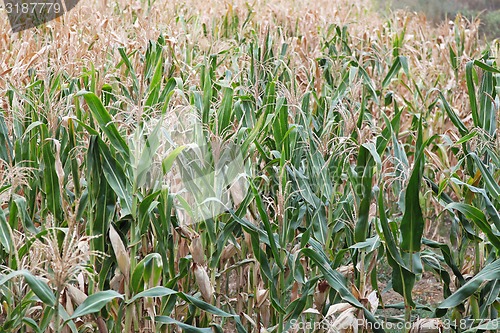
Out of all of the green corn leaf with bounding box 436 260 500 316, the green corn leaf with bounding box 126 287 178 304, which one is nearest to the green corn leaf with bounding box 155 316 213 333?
the green corn leaf with bounding box 126 287 178 304

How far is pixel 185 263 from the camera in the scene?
9.12 feet

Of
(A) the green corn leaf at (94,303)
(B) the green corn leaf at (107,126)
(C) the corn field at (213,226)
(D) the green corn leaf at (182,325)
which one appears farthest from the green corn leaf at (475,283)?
(B) the green corn leaf at (107,126)

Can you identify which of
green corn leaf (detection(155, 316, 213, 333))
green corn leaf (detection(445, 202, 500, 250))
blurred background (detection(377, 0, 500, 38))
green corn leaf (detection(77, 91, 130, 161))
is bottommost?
blurred background (detection(377, 0, 500, 38))

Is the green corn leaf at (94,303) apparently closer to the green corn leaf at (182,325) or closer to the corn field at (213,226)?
the corn field at (213,226)

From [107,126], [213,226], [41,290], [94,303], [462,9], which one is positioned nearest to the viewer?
[41,290]

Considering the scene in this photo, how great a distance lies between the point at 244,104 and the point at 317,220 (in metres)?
0.92

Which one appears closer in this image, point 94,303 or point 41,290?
point 41,290

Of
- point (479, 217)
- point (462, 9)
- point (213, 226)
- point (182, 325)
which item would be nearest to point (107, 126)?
point (213, 226)

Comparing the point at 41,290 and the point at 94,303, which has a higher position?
the point at 41,290

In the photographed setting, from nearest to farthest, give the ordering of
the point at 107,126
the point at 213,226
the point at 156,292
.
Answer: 1. the point at 156,292
2. the point at 107,126
3. the point at 213,226

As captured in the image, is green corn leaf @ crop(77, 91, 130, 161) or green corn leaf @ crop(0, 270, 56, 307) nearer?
green corn leaf @ crop(0, 270, 56, 307)

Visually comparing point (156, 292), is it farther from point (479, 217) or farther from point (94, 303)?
point (479, 217)

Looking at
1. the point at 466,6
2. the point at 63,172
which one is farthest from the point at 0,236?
the point at 466,6

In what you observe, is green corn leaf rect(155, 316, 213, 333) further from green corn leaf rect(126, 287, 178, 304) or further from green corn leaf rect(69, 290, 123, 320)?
green corn leaf rect(69, 290, 123, 320)
